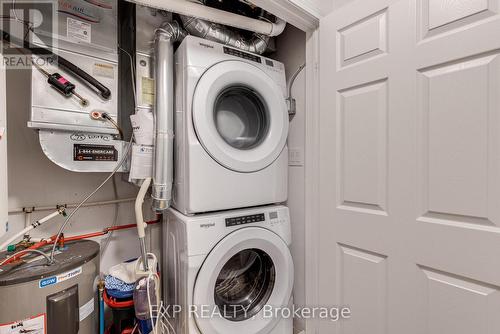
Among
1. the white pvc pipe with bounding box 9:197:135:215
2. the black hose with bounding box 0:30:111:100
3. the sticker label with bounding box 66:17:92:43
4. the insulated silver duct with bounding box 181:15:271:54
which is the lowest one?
the white pvc pipe with bounding box 9:197:135:215

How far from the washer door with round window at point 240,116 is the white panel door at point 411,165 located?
0.26 metres

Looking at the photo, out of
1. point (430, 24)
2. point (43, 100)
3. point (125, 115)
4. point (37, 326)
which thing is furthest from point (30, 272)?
point (430, 24)

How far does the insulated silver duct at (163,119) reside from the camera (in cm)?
107

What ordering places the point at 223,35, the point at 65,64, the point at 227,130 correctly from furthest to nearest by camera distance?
the point at 227,130 → the point at 223,35 → the point at 65,64

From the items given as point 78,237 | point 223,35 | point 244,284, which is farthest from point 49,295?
point 223,35

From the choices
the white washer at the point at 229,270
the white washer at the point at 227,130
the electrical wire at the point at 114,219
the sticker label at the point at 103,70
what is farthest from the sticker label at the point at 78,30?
the white washer at the point at 229,270

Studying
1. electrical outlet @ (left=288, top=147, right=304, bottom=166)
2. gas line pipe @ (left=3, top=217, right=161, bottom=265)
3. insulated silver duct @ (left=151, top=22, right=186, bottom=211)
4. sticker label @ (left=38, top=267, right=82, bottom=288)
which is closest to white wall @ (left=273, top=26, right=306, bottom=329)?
electrical outlet @ (left=288, top=147, right=304, bottom=166)

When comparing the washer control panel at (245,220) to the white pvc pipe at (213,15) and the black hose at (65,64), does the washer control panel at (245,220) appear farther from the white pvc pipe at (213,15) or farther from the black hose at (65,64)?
the white pvc pipe at (213,15)

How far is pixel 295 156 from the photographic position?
1397 millimetres

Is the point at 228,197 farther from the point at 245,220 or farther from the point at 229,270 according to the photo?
the point at 229,270

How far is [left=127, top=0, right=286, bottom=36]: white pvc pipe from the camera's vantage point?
989mm

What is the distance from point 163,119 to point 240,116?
1.56ft

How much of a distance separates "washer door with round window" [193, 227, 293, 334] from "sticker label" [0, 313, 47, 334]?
56 centimetres

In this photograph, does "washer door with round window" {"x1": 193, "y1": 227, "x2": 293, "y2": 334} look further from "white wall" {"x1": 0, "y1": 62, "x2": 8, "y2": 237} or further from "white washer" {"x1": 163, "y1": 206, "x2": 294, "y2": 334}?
"white wall" {"x1": 0, "y1": 62, "x2": 8, "y2": 237}
